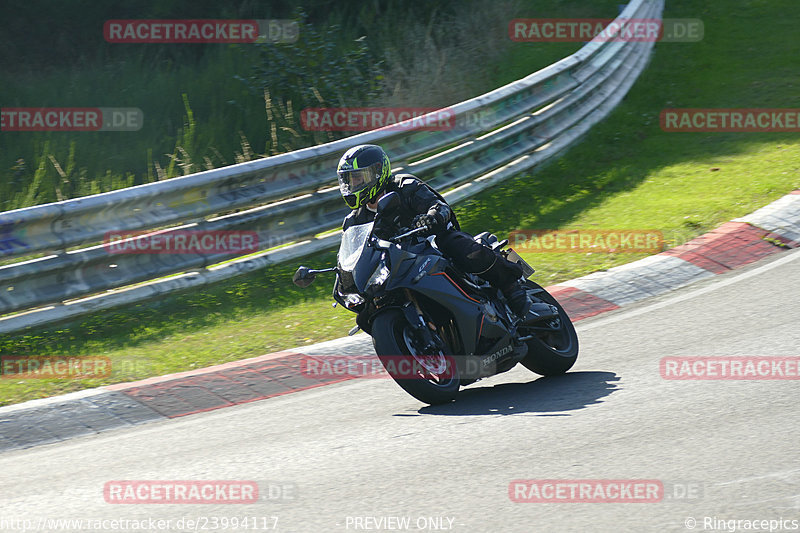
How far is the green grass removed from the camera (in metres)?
7.55

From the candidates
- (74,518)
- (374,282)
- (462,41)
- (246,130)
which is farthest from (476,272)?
(462,41)

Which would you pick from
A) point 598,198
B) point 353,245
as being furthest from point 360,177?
point 598,198

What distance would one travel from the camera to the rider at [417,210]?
20.5 feet

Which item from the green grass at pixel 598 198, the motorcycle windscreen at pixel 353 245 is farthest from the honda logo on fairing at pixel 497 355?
the green grass at pixel 598 198

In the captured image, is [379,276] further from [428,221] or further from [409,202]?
[409,202]

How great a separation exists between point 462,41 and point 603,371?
35.2 feet

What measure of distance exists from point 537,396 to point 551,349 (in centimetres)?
49

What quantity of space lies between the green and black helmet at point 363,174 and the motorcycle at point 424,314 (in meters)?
0.20

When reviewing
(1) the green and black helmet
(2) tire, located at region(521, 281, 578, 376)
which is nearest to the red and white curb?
(2) tire, located at region(521, 281, 578, 376)

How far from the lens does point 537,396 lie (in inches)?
243

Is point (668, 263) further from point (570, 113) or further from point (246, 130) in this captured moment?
point (246, 130)

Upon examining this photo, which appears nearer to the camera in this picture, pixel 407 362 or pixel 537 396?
pixel 407 362

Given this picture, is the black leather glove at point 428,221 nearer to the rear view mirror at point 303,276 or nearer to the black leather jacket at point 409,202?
the black leather jacket at point 409,202

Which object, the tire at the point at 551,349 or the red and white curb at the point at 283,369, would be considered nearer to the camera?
the red and white curb at the point at 283,369
